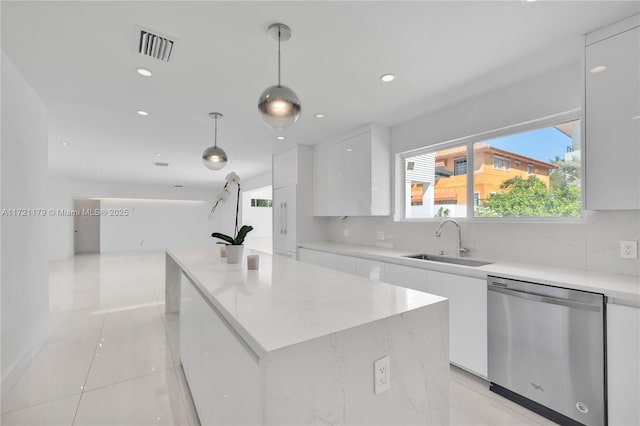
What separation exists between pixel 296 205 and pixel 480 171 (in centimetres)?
263

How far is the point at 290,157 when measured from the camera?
4.96m

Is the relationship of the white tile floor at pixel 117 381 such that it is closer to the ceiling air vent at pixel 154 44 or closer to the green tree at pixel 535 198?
the green tree at pixel 535 198

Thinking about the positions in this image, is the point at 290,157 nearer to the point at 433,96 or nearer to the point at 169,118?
the point at 169,118

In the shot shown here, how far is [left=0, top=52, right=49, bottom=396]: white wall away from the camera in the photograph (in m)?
2.17

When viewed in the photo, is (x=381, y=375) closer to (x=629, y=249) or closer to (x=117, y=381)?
(x=629, y=249)

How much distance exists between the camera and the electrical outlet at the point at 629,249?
6.42ft

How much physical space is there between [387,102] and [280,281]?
222 cm

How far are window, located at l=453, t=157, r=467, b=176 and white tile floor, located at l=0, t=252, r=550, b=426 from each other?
1.94m

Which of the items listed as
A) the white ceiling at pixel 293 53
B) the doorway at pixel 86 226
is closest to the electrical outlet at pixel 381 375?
the white ceiling at pixel 293 53

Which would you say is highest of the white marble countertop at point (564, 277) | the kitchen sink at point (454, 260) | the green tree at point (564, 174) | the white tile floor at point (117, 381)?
the green tree at point (564, 174)

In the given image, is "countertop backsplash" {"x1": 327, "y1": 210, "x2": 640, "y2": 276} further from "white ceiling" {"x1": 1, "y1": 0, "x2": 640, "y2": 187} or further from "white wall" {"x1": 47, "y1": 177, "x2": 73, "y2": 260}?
"white wall" {"x1": 47, "y1": 177, "x2": 73, "y2": 260}

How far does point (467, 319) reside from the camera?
236cm

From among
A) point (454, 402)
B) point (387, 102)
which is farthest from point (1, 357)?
point (387, 102)

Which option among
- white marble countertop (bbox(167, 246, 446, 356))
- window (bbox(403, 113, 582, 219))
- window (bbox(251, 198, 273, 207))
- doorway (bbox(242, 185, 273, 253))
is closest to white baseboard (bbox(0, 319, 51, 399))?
white marble countertop (bbox(167, 246, 446, 356))
